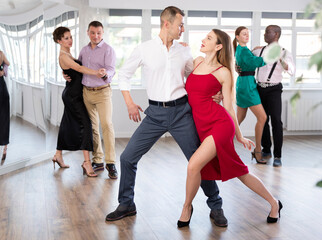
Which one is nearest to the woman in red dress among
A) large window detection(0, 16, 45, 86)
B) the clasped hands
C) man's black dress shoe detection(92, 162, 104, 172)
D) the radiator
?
the clasped hands

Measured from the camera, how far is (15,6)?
208 inches

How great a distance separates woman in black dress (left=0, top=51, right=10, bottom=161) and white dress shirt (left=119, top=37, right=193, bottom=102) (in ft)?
7.52

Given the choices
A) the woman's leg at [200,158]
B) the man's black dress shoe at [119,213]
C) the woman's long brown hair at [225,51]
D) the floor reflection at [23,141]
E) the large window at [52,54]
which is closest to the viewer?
the woman's leg at [200,158]

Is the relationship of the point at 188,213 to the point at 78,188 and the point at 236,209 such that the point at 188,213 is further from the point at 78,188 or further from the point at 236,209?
the point at 78,188

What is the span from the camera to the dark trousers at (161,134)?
3215mm

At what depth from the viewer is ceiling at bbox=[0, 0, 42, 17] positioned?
16.8 feet

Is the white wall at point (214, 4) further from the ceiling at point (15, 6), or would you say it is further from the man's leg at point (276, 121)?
the man's leg at point (276, 121)

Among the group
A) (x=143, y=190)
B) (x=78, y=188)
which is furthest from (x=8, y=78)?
(x=143, y=190)

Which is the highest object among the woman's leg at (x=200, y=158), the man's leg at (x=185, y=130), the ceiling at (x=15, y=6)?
the ceiling at (x=15, y=6)

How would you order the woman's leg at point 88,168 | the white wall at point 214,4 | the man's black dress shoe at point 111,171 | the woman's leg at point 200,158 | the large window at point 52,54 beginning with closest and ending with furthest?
the woman's leg at point 200,158 < the man's black dress shoe at point 111,171 < the woman's leg at point 88,168 < the large window at point 52,54 < the white wall at point 214,4

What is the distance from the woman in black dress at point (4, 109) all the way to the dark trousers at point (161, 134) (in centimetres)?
225

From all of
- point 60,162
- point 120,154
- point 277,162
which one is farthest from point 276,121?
point 60,162

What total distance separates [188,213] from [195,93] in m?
0.85

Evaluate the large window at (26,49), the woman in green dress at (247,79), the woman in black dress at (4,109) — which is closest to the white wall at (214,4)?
the large window at (26,49)
